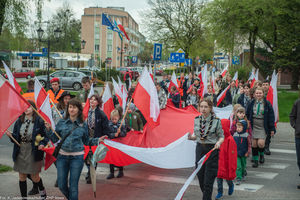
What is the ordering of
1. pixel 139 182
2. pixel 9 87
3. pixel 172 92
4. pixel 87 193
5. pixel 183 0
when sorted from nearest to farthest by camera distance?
1. pixel 9 87
2. pixel 87 193
3. pixel 139 182
4. pixel 172 92
5. pixel 183 0

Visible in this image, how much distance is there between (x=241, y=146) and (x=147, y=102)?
2.09 metres

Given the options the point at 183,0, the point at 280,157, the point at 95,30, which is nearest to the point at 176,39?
the point at 183,0

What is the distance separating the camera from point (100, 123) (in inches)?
254

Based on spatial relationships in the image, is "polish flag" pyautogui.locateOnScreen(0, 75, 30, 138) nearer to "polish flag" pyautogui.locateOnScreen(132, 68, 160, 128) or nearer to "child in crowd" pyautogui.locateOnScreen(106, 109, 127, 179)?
"child in crowd" pyautogui.locateOnScreen(106, 109, 127, 179)

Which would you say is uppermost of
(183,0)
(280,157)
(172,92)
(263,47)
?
(183,0)

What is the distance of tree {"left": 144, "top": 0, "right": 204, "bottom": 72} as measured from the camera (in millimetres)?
37781

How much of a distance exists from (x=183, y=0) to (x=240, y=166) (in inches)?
1321

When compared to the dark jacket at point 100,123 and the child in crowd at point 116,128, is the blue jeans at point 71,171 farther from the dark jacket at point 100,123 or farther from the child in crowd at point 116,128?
the child in crowd at point 116,128

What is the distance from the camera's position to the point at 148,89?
735cm

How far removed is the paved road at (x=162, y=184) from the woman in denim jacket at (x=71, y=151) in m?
1.06

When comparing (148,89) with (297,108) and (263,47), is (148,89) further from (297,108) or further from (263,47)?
(263,47)

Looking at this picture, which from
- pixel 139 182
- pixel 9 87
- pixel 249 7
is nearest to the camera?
pixel 9 87

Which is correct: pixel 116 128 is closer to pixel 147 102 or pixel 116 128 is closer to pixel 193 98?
pixel 147 102

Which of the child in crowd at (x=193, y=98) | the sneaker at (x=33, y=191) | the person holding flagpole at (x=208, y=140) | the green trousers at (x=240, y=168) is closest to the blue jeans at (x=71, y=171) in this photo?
the sneaker at (x=33, y=191)
